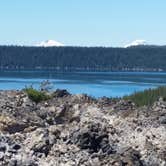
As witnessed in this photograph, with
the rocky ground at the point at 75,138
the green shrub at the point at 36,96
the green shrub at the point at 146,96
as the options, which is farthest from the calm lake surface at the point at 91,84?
the rocky ground at the point at 75,138

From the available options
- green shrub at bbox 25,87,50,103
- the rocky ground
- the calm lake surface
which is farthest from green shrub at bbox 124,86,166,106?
the rocky ground

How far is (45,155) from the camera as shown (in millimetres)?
9320

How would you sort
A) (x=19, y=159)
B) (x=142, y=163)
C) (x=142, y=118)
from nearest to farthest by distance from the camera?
(x=19, y=159)
(x=142, y=163)
(x=142, y=118)

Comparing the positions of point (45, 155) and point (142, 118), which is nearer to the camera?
point (45, 155)

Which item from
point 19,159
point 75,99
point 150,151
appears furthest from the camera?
point 75,99

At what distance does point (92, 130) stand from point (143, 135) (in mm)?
1775

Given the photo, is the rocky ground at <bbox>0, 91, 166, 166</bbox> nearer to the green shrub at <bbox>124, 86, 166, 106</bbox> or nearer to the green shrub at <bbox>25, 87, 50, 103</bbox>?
the green shrub at <bbox>25, 87, 50, 103</bbox>

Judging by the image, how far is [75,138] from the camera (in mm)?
9922

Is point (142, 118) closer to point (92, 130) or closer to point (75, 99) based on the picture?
point (75, 99)

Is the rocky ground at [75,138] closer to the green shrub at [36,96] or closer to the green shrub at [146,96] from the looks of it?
the green shrub at [36,96]

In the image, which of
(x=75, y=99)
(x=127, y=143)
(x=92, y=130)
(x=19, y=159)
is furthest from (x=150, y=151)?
(x=75, y=99)

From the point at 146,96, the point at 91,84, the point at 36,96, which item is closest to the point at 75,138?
the point at 36,96

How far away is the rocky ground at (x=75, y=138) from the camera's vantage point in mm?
9219

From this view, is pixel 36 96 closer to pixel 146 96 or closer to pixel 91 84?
pixel 146 96
